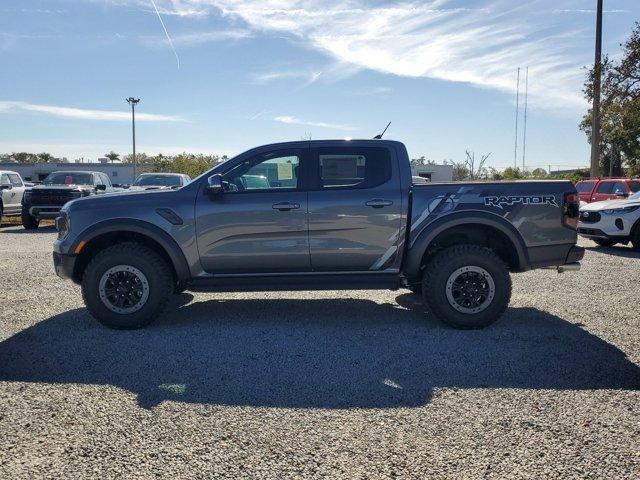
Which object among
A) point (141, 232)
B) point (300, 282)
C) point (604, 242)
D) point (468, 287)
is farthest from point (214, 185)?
point (604, 242)

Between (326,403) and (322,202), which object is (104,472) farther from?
(322,202)

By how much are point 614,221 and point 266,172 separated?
9.36 metres

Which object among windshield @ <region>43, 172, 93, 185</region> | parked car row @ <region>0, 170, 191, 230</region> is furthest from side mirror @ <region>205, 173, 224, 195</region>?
windshield @ <region>43, 172, 93, 185</region>

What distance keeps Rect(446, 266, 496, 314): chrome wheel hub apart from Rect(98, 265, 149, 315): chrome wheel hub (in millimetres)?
3124

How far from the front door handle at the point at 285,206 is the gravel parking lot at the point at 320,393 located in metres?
1.25

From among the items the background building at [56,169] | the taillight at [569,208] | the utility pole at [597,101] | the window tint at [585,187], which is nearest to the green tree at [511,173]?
the utility pole at [597,101]

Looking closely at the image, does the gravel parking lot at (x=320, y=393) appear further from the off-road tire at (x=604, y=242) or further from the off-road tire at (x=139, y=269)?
the off-road tire at (x=604, y=242)

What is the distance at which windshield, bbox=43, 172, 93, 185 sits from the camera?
1817 centimetres

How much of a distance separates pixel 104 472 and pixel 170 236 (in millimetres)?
3095

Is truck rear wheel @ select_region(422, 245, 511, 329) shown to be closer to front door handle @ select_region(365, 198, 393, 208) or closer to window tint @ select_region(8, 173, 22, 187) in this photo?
front door handle @ select_region(365, 198, 393, 208)

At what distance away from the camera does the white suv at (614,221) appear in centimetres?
1189

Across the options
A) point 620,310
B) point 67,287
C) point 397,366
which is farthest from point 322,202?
point 67,287

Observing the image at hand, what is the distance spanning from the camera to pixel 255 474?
2.84 meters

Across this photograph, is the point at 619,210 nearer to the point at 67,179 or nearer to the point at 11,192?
the point at 67,179
